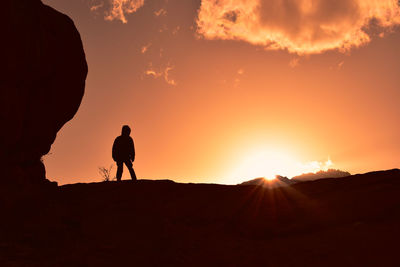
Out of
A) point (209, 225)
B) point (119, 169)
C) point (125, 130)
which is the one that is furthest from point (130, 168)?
point (209, 225)

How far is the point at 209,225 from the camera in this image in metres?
8.88

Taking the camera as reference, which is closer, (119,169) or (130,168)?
(119,169)

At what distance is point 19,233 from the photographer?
8.30m

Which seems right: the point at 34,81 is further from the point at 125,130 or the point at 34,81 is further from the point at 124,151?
the point at 124,151

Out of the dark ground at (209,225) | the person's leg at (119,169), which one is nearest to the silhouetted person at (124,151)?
the person's leg at (119,169)

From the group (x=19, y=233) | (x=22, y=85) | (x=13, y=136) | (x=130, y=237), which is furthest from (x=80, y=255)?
(x=22, y=85)

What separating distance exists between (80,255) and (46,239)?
1599 mm

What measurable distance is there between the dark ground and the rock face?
262 centimetres

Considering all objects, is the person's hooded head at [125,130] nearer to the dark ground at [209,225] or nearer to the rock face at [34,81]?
the rock face at [34,81]

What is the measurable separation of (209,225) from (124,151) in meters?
7.29

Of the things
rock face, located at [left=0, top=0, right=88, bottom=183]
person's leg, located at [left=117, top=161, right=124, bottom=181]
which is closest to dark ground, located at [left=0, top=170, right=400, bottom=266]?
rock face, located at [left=0, top=0, right=88, bottom=183]

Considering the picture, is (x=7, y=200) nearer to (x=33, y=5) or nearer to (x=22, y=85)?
(x=22, y=85)

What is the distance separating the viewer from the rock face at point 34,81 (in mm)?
11961

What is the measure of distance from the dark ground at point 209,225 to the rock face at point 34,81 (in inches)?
103
